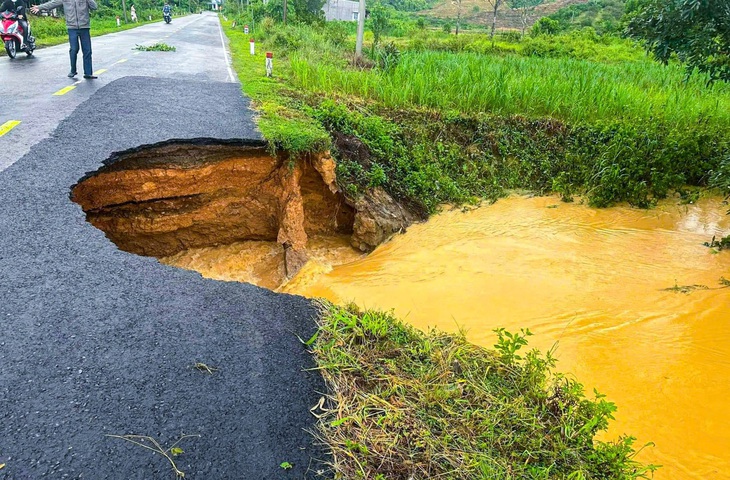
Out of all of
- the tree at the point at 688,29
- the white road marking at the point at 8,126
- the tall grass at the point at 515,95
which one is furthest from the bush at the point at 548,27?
the white road marking at the point at 8,126

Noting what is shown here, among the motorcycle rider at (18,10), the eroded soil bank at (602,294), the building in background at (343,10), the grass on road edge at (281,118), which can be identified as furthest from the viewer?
the building in background at (343,10)

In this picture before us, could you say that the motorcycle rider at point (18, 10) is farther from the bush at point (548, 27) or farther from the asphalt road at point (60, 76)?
the bush at point (548, 27)

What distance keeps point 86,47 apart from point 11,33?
3.75 meters

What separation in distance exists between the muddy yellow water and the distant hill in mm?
40806

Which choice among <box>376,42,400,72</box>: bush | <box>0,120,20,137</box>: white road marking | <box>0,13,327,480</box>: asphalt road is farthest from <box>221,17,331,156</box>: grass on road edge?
<box>0,120,20,137</box>: white road marking

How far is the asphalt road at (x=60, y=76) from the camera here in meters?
5.74

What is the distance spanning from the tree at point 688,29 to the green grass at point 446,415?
14.5 ft

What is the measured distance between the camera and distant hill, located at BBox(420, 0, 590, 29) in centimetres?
4484

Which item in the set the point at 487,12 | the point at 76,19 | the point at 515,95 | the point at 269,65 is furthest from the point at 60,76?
the point at 487,12

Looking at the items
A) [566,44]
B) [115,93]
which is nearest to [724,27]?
[115,93]

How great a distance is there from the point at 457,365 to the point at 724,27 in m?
5.13

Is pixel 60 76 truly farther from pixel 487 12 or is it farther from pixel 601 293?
pixel 487 12

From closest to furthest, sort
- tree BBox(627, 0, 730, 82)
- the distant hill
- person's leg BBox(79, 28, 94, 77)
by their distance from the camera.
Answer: tree BBox(627, 0, 730, 82)
person's leg BBox(79, 28, 94, 77)
the distant hill

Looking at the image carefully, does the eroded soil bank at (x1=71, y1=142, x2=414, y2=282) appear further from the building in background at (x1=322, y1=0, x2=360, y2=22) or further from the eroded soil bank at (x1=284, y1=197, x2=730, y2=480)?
the building in background at (x1=322, y1=0, x2=360, y2=22)
